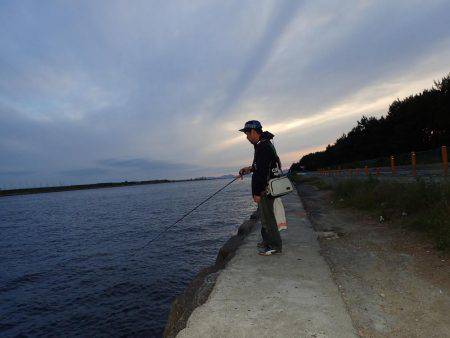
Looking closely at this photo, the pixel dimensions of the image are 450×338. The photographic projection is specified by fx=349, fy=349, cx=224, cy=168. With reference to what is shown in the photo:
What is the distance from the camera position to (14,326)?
6.77 meters

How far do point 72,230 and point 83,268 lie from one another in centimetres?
974

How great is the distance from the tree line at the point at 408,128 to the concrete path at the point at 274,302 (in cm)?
3324

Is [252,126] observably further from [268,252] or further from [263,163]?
[268,252]

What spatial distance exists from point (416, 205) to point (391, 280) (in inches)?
157

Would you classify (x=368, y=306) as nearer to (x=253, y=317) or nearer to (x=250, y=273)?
(x=253, y=317)

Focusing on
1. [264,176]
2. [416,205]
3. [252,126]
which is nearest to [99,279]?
[264,176]

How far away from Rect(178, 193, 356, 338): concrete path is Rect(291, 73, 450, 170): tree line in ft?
109

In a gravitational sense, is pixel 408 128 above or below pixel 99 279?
above

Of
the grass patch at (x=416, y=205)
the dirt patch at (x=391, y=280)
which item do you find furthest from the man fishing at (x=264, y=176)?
the grass patch at (x=416, y=205)

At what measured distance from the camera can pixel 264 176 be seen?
5184mm

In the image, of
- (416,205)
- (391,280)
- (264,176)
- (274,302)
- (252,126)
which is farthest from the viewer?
(416,205)

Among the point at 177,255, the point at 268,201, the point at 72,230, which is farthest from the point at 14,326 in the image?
the point at 72,230

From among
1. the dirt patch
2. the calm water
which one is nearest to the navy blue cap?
the dirt patch

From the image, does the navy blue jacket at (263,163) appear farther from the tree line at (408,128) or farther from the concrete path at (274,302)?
the tree line at (408,128)
